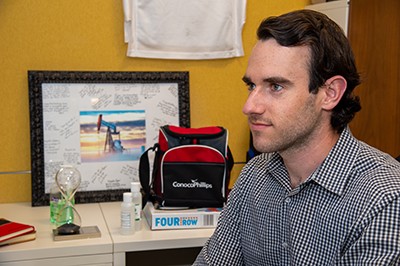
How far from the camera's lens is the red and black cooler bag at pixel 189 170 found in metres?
1.97

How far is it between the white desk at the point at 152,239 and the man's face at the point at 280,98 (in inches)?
23.8

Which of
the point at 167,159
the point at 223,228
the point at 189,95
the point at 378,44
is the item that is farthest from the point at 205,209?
the point at 378,44

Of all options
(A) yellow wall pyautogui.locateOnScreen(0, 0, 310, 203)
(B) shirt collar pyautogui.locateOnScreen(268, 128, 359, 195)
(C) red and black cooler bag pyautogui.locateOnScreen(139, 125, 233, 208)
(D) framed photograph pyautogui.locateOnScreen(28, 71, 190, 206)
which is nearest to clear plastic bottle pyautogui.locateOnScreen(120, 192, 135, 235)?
(C) red and black cooler bag pyautogui.locateOnScreen(139, 125, 233, 208)

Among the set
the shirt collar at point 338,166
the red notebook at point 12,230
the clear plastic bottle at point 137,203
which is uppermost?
the shirt collar at point 338,166

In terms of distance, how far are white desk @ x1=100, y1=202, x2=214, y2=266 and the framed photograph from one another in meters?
0.37

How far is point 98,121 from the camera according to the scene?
2.26 meters

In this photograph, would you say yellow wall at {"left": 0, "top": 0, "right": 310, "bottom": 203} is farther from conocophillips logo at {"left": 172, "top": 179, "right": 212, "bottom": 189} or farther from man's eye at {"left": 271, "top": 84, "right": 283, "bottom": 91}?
man's eye at {"left": 271, "top": 84, "right": 283, "bottom": 91}

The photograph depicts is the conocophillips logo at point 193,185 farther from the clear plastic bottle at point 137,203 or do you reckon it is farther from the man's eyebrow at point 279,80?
the man's eyebrow at point 279,80

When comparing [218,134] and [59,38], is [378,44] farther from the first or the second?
[59,38]

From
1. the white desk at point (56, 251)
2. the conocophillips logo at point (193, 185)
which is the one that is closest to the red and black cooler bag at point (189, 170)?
the conocophillips logo at point (193, 185)

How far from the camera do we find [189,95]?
2406 millimetres

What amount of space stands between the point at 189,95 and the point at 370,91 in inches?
29.9

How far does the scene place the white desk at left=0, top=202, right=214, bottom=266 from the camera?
1697mm

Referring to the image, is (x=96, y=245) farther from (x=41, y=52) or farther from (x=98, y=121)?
(x=41, y=52)
